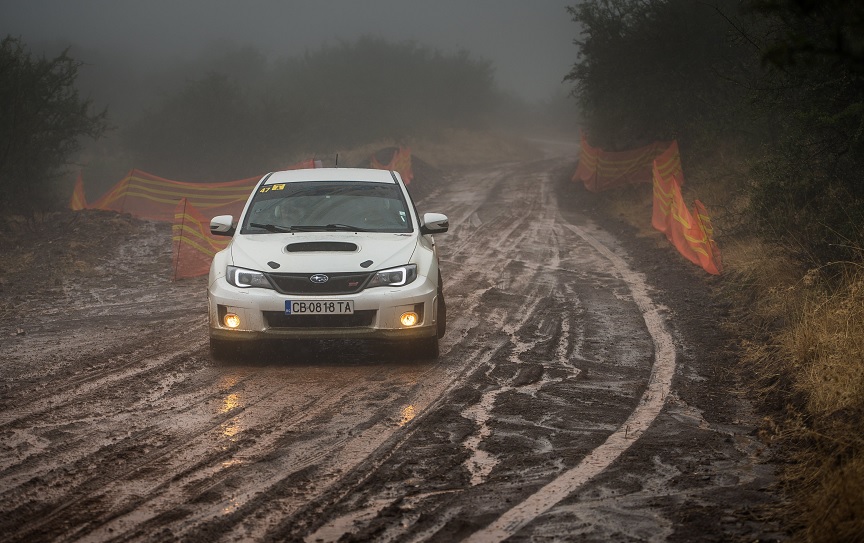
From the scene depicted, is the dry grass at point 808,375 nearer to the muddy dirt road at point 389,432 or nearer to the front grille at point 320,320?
the muddy dirt road at point 389,432

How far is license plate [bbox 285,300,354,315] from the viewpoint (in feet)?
26.3

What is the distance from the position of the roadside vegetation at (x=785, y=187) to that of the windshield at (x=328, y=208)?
11.5 feet

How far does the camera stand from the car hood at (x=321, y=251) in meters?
8.23

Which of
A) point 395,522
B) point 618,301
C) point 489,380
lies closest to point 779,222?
point 618,301

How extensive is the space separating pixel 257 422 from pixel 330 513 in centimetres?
194

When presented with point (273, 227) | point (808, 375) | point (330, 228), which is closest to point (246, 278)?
point (273, 227)

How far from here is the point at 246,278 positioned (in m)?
8.27

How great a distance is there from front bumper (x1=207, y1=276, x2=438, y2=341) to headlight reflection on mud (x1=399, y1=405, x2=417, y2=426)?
1.30 m

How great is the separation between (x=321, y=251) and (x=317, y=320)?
69cm

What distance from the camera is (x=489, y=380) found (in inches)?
310

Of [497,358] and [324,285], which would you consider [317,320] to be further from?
[497,358]

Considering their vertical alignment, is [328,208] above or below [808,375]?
above

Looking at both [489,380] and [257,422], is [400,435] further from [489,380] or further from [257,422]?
[489,380]

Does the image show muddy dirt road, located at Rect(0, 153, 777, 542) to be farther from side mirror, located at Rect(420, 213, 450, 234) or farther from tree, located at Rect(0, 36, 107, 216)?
tree, located at Rect(0, 36, 107, 216)
